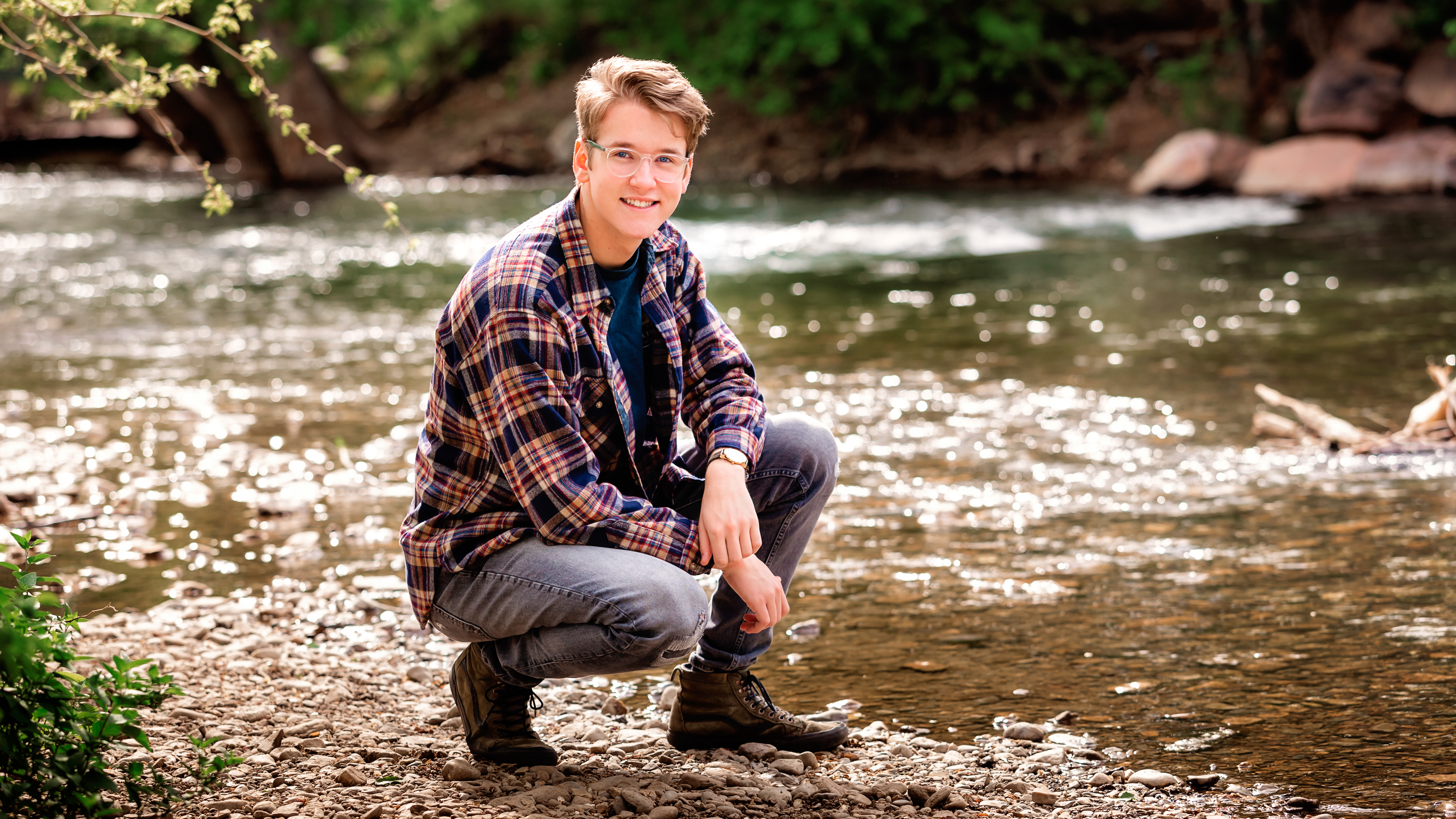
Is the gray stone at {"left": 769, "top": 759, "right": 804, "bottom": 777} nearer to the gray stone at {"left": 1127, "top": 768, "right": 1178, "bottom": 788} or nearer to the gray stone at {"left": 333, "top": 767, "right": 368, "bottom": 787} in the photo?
the gray stone at {"left": 1127, "top": 768, "right": 1178, "bottom": 788}

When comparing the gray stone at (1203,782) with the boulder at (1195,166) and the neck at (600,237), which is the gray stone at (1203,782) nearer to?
the neck at (600,237)

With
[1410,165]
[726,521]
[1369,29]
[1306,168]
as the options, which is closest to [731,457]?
[726,521]

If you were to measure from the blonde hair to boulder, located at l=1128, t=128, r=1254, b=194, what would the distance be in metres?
16.3

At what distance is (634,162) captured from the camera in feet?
9.13

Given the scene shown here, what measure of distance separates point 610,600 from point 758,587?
323mm

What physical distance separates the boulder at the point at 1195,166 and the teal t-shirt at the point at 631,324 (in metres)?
16.3

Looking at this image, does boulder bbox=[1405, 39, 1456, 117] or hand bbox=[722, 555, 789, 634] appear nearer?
hand bbox=[722, 555, 789, 634]

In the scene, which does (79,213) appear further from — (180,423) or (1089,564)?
(1089,564)

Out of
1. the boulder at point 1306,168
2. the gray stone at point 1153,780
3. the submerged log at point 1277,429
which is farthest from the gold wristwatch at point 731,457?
the boulder at point 1306,168

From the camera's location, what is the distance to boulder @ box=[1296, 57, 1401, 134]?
17484 millimetres

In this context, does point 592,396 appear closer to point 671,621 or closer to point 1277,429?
point 671,621

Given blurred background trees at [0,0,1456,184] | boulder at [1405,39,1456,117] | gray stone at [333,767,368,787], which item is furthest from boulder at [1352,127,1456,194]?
gray stone at [333,767,368,787]

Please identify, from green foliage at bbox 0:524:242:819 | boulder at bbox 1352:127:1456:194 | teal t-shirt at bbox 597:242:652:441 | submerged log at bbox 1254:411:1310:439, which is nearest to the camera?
green foliage at bbox 0:524:242:819

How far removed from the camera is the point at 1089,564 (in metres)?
4.30
